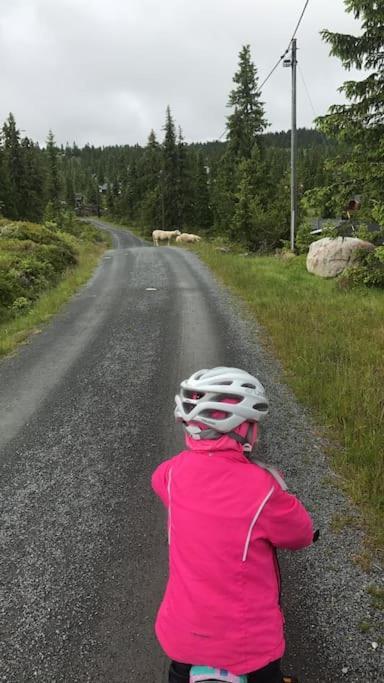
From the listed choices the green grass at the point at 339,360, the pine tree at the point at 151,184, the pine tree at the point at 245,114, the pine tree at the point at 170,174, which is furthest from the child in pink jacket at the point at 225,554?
the pine tree at the point at 151,184

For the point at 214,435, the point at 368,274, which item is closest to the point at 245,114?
the point at 368,274

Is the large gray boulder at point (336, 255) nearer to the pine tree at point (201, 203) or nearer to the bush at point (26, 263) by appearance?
the bush at point (26, 263)

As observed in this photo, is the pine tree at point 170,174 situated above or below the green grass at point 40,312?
above

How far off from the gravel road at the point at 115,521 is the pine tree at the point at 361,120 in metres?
4.95

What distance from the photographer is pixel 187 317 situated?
35.1 ft

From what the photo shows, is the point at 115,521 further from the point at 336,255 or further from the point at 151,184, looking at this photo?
the point at 151,184

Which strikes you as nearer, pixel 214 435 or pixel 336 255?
pixel 214 435

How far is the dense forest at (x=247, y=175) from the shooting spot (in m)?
10.0

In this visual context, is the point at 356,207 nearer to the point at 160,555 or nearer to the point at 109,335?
the point at 109,335

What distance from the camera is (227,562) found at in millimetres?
1838

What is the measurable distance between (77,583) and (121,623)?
0.52m

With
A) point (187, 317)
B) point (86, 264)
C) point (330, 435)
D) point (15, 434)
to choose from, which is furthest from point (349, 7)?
point (86, 264)

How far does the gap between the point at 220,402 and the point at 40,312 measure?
399 inches

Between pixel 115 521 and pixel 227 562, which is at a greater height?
pixel 227 562
